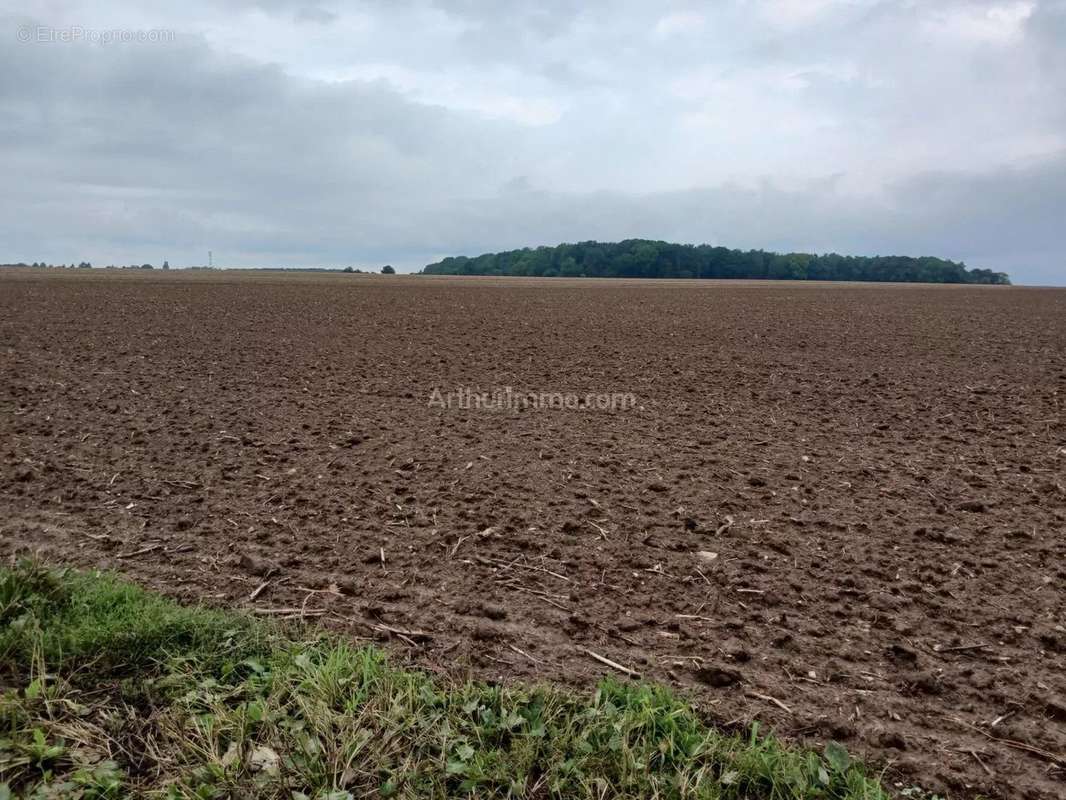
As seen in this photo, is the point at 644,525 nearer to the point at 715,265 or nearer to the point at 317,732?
the point at 317,732

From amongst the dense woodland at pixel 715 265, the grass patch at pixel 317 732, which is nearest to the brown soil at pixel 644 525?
the grass patch at pixel 317 732

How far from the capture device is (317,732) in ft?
9.53

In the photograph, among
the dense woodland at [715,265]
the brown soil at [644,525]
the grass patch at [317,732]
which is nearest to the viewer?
the grass patch at [317,732]

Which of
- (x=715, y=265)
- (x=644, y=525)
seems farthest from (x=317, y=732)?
(x=715, y=265)

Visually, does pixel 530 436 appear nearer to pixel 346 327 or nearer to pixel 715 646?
pixel 715 646

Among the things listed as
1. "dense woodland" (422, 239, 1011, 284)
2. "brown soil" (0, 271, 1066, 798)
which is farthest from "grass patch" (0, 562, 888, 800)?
"dense woodland" (422, 239, 1011, 284)

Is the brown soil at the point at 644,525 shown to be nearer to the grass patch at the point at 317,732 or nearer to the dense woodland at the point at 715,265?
the grass patch at the point at 317,732

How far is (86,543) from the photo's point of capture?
4.86 metres

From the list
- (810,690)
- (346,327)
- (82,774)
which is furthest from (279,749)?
(346,327)

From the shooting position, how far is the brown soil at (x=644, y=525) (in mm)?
3461

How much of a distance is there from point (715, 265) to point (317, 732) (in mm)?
118658

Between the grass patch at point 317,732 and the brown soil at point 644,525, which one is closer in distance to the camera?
the grass patch at point 317,732

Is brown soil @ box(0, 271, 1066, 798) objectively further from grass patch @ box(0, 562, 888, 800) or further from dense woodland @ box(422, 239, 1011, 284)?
dense woodland @ box(422, 239, 1011, 284)

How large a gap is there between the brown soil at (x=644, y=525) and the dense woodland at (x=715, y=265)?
338 feet
